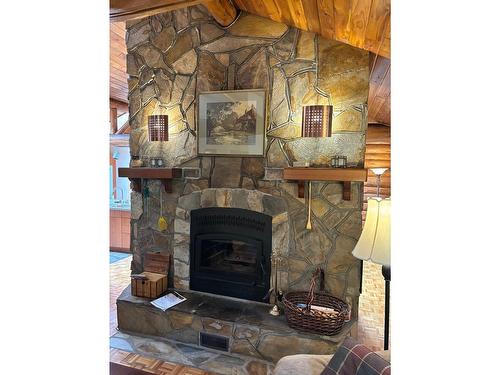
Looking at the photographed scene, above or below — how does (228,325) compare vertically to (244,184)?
below

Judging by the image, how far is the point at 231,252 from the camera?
9.61 feet

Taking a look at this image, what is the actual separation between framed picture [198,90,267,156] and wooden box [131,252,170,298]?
3.75ft

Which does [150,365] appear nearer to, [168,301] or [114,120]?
[168,301]

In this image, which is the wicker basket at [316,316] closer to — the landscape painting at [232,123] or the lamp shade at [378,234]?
the lamp shade at [378,234]

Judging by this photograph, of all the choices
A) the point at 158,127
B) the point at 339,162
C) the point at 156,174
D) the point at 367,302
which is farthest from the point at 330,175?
the point at 367,302

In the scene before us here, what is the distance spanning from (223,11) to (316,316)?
251 centimetres

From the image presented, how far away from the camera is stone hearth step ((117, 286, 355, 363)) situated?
2.28 meters

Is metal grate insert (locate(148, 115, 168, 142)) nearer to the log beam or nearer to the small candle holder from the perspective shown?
the log beam

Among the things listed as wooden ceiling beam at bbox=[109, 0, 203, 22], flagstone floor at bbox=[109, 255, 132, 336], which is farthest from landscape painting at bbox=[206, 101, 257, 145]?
flagstone floor at bbox=[109, 255, 132, 336]

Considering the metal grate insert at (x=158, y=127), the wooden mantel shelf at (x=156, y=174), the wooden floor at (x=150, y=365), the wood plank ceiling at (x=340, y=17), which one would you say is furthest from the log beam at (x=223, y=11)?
the wooden floor at (x=150, y=365)

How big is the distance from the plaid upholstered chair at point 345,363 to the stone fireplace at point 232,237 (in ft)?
4.18
